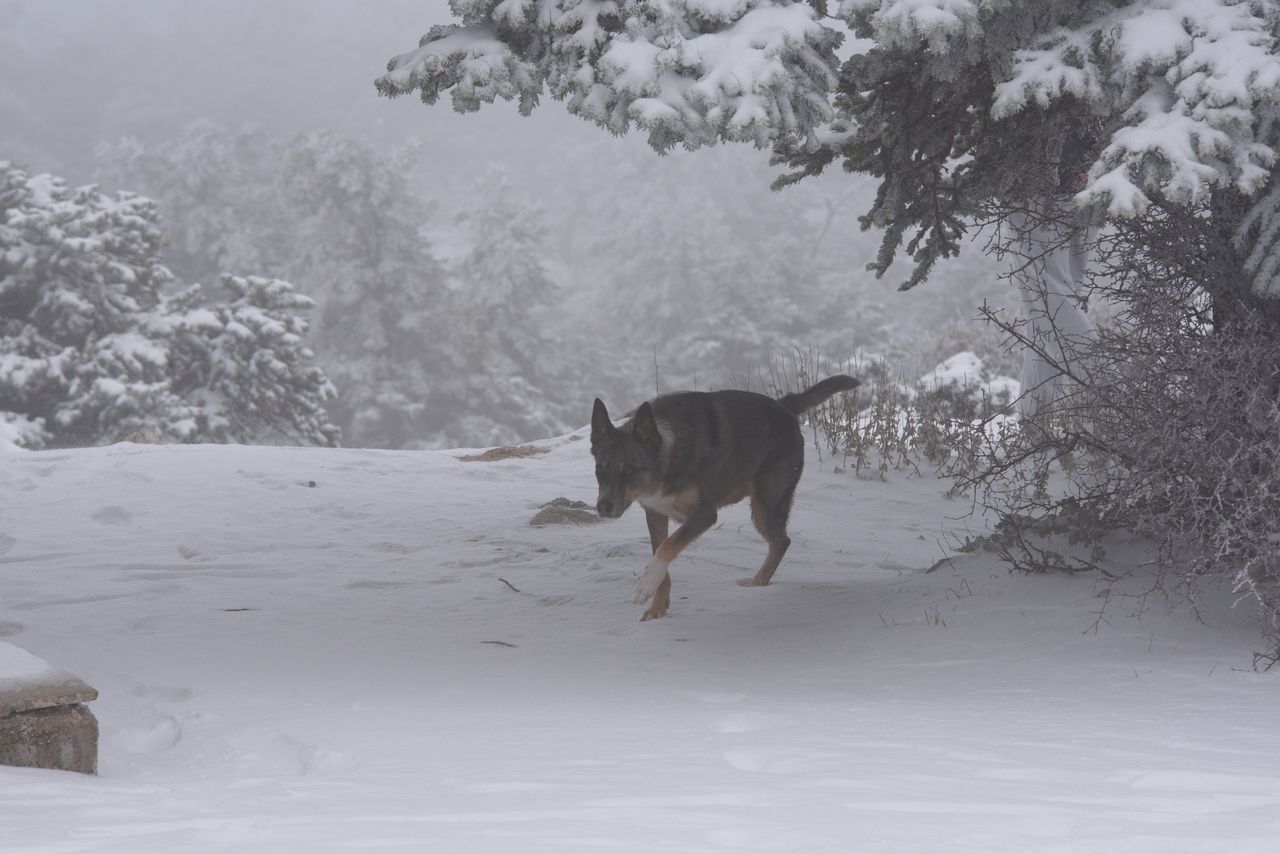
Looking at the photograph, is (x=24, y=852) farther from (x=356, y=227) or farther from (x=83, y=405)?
(x=356, y=227)

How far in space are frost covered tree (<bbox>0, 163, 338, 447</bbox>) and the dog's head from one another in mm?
23188

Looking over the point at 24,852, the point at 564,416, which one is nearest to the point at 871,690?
the point at 24,852

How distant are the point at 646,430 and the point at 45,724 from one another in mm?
3479

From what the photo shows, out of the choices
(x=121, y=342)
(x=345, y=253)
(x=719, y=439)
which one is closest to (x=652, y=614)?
(x=719, y=439)

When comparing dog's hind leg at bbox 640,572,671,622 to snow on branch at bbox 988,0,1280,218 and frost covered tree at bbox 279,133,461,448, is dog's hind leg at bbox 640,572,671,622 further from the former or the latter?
frost covered tree at bbox 279,133,461,448

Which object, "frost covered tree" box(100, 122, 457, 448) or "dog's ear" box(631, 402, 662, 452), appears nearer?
"dog's ear" box(631, 402, 662, 452)

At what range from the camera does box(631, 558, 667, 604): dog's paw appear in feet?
19.9

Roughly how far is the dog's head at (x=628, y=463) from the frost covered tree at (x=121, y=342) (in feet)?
76.1

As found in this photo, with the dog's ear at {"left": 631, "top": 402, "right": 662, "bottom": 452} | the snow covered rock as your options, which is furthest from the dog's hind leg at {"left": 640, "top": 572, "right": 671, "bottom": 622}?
the snow covered rock

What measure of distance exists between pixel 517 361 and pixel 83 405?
74.2 feet

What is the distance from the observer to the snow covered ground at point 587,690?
261 centimetres

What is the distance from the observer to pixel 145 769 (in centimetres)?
345

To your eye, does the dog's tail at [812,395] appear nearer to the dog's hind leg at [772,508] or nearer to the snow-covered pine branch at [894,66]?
the dog's hind leg at [772,508]

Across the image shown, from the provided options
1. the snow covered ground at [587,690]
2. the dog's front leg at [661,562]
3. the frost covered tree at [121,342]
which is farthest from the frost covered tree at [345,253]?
the dog's front leg at [661,562]
